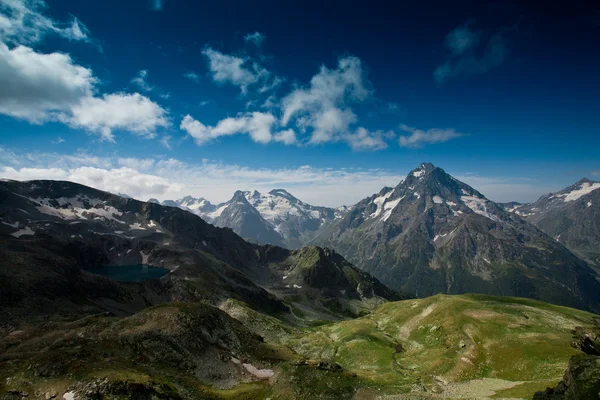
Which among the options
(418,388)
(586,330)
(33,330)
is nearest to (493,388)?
(418,388)

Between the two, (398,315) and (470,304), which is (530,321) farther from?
(398,315)

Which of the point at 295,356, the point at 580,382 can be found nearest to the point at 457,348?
the point at 295,356

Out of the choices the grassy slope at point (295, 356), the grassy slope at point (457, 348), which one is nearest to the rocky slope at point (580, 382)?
the grassy slope at point (457, 348)

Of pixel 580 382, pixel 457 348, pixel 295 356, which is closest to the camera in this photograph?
pixel 580 382

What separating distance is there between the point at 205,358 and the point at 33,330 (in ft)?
162

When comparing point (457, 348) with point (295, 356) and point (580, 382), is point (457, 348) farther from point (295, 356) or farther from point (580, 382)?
point (580, 382)

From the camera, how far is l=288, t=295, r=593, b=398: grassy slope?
212ft

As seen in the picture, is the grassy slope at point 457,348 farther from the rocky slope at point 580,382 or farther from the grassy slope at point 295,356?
the rocky slope at point 580,382

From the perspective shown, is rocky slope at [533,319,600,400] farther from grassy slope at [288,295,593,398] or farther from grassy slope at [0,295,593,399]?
grassy slope at [0,295,593,399]

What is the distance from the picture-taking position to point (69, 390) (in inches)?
1838

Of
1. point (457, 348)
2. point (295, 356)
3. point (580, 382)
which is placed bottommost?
point (295, 356)

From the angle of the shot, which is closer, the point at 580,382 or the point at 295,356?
the point at 580,382

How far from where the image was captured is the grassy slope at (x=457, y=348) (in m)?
64.8

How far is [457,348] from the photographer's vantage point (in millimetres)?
86812
